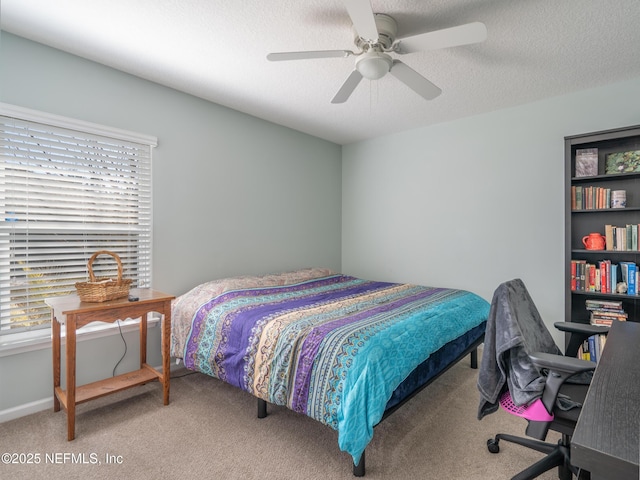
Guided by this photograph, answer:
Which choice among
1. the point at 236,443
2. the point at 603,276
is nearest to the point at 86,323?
the point at 236,443

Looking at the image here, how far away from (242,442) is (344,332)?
895mm

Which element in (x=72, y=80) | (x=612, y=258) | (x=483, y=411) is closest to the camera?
(x=483, y=411)

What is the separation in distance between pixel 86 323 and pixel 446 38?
2590mm

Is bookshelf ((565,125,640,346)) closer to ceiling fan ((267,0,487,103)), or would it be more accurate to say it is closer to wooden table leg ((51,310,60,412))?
ceiling fan ((267,0,487,103))

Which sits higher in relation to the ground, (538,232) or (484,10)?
(484,10)

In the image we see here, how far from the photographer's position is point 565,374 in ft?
4.25

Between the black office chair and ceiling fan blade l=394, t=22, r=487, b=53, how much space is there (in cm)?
125

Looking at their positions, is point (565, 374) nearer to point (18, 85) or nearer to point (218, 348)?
point (218, 348)

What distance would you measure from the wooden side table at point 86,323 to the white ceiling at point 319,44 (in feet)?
5.71

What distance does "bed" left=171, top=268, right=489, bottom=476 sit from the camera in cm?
161

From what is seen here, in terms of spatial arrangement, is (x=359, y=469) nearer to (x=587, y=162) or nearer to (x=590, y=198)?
(x=590, y=198)

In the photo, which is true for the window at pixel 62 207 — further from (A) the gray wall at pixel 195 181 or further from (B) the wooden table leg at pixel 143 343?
(B) the wooden table leg at pixel 143 343

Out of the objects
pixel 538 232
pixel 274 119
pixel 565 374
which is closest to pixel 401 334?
pixel 565 374

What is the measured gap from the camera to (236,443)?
1911 mm
